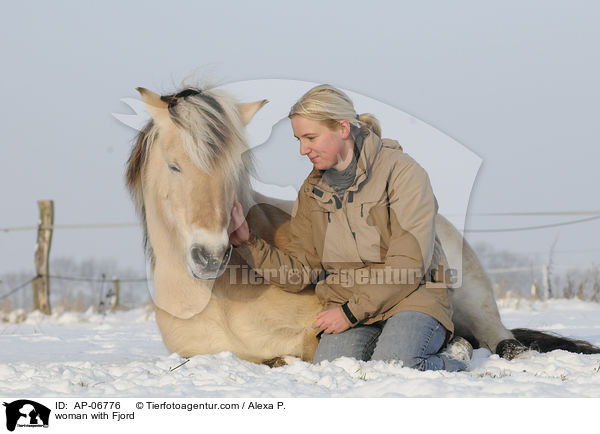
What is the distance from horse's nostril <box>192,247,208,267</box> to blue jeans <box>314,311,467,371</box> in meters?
0.85

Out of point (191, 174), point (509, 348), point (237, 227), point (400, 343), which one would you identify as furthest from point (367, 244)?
point (509, 348)

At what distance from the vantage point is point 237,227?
3.46 meters

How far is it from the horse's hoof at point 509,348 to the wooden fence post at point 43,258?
8723 mm

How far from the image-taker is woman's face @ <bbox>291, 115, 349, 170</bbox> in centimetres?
337

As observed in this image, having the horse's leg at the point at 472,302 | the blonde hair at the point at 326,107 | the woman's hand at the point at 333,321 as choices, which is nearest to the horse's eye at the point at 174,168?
the blonde hair at the point at 326,107

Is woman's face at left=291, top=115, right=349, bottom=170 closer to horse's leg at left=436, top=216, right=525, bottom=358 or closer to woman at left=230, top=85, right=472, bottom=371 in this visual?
woman at left=230, top=85, right=472, bottom=371

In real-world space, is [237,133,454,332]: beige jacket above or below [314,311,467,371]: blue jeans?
above

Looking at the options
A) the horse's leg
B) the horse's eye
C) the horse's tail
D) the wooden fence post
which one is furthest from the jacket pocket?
the wooden fence post

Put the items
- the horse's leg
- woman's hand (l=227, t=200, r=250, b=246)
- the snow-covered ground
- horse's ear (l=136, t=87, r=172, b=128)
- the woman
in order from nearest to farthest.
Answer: the snow-covered ground → the woman → woman's hand (l=227, t=200, r=250, b=246) → horse's ear (l=136, t=87, r=172, b=128) → the horse's leg

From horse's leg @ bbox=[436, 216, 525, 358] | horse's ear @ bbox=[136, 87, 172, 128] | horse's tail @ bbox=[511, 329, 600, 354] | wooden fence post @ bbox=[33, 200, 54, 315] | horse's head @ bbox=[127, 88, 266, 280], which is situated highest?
horse's ear @ bbox=[136, 87, 172, 128]

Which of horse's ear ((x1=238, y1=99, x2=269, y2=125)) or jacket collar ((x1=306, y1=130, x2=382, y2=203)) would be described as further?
horse's ear ((x1=238, y1=99, x2=269, y2=125))

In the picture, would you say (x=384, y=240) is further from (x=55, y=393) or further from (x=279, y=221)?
(x=55, y=393)
